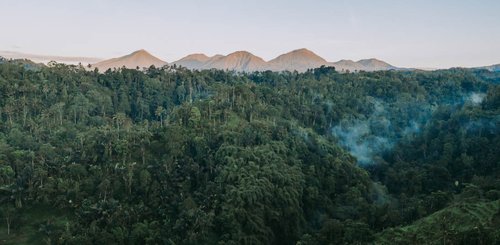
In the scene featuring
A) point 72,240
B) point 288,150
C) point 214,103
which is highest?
point 214,103

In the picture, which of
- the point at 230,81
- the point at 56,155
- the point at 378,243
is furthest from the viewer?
the point at 230,81

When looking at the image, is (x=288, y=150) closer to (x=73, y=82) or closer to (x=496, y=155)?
(x=496, y=155)

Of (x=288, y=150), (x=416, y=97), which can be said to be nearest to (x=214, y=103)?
(x=288, y=150)

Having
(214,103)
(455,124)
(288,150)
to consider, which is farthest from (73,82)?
(455,124)

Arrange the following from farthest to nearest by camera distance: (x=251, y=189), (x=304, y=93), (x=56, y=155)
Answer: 1. (x=304, y=93)
2. (x=56, y=155)
3. (x=251, y=189)

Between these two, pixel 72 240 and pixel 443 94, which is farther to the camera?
pixel 443 94

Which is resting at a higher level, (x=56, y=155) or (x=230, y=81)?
(x=230, y=81)
